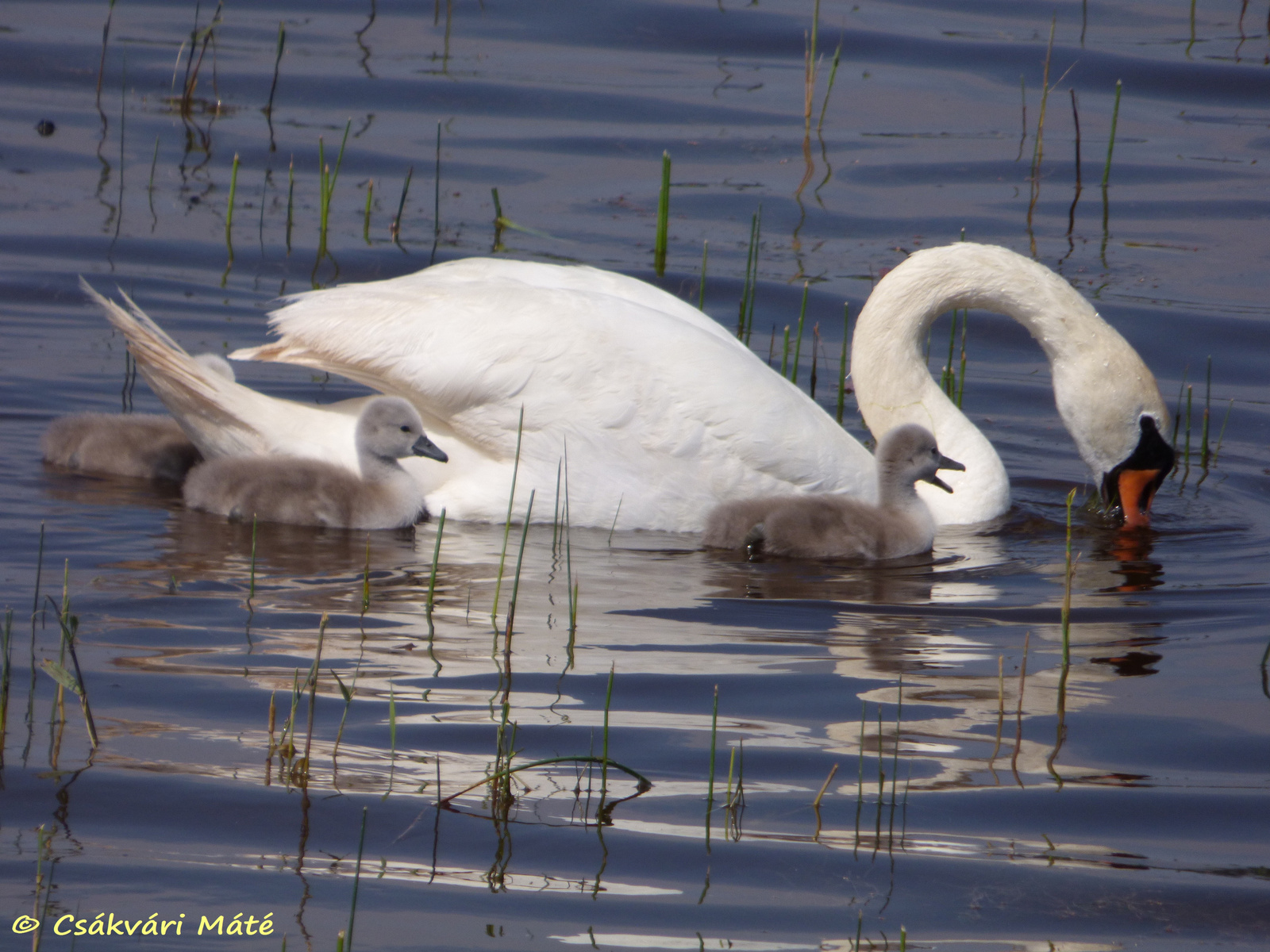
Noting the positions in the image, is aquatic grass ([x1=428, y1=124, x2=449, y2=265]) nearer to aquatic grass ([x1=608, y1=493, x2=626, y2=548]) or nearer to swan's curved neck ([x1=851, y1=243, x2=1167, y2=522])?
swan's curved neck ([x1=851, y1=243, x2=1167, y2=522])

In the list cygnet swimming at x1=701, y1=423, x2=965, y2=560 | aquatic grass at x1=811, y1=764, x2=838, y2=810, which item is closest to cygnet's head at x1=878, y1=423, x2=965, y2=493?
cygnet swimming at x1=701, y1=423, x2=965, y2=560

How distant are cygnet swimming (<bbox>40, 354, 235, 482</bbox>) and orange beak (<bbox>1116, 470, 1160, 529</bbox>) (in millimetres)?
3505

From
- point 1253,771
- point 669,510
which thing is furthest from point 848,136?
point 1253,771

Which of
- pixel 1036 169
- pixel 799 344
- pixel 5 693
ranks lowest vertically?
pixel 5 693

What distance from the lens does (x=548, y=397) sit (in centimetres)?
621

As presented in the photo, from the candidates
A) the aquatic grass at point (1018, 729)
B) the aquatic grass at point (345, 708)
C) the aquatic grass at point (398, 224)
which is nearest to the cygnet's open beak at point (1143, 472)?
the aquatic grass at point (1018, 729)

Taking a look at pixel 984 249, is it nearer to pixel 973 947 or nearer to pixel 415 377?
pixel 415 377

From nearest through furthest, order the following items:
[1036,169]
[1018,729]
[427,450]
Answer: [1018,729] → [427,450] → [1036,169]

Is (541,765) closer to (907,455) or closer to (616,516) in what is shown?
(616,516)

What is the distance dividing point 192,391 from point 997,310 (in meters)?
3.21

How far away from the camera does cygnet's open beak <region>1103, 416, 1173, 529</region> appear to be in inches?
280

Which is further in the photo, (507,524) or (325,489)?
(325,489)

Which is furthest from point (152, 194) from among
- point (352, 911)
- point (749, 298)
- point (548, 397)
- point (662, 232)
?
point (352, 911)

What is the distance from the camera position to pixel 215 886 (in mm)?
3527
